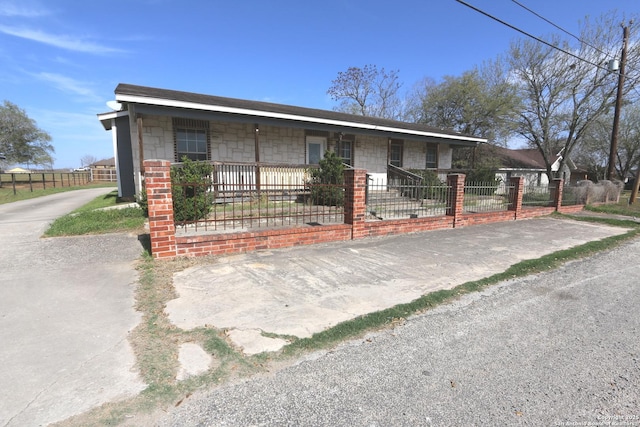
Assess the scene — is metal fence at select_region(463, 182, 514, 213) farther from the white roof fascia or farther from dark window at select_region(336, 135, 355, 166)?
dark window at select_region(336, 135, 355, 166)

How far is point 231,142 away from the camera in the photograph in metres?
12.2

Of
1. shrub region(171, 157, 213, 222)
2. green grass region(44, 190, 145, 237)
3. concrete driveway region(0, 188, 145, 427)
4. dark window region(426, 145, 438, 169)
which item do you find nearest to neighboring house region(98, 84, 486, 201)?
dark window region(426, 145, 438, 169)

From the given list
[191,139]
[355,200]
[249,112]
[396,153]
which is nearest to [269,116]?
[249,112]

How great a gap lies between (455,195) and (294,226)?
478 centimetres

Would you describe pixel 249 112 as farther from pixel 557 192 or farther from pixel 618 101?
pixel 618 101

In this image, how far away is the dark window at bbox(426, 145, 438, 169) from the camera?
58.4 ft

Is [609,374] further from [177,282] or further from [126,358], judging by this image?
[177,282]

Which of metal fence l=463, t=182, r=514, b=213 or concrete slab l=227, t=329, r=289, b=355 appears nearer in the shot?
concrete slab l=227, t=329, r=289, b=355

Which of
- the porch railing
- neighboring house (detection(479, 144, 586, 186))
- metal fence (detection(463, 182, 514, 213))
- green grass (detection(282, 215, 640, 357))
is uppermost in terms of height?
neighboring house (detection(479, 144, 586, 186))

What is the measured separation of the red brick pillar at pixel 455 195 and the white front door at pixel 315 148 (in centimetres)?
663

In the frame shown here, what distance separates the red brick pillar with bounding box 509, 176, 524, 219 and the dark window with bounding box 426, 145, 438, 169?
7.18 metres

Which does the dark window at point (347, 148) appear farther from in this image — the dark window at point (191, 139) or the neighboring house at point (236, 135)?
the dark window at point (191, 139)

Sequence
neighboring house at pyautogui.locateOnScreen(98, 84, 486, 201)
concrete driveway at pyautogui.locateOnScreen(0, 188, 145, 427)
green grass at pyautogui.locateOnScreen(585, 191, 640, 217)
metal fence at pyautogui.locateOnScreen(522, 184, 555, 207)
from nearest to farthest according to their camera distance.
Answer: concrete driveway at pyautogui.locateOnScreen(0, 188, 145, 427), neighboring house at pyautogui.locateOnScreen(98, 84, 486, 201), metal fence at pyautogui.locateOnScreen(522, 184, 555, 207), green grass at pyautogui.locateOnScreen(585, 191, 640, 217)

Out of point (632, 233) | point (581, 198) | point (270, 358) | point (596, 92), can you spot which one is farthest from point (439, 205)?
point (596, 92)
